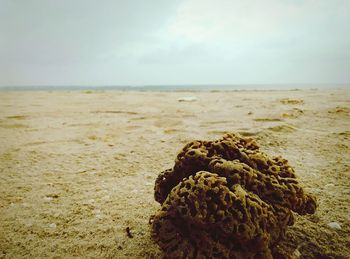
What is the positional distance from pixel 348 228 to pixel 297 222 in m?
0.40

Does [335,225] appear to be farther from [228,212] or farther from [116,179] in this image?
[116,179]

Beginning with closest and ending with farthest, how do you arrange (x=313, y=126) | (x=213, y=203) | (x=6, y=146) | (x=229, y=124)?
(x=213, y=203), (x=6, y=146), (x=313, y=126), (x=229, y=124)

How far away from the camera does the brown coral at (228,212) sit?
1.60 metres

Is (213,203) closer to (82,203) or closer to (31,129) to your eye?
(82,203)

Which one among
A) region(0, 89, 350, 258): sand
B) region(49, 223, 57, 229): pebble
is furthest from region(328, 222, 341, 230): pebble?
region(49, 223, 57, 229): pebble

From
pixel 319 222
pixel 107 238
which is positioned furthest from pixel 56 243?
pixel 319 222

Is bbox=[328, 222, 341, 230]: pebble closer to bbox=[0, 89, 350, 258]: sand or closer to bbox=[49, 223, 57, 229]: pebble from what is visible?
bbox=[0, 89, 350, 258]: sand

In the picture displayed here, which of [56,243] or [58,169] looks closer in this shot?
[56,243]

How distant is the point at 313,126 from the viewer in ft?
19.1

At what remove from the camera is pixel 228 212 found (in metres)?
1.63

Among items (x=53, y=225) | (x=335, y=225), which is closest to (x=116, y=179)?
(x=53, y=225)

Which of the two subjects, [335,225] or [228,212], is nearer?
[228,212]

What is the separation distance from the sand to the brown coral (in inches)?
12.9

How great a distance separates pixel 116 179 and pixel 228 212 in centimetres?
203
